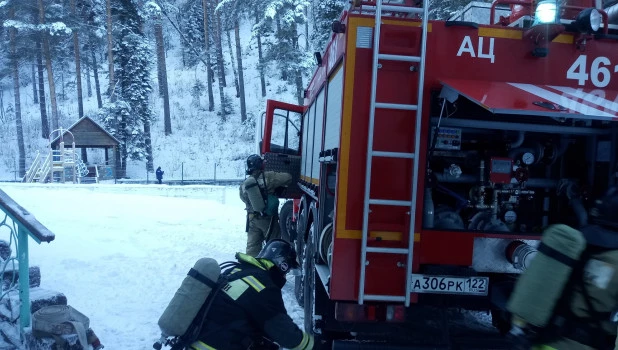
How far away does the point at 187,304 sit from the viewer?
257cm

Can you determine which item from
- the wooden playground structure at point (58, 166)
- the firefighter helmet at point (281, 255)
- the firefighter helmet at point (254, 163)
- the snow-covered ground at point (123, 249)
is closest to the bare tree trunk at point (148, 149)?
the wooden playground structure at point (58, 166)

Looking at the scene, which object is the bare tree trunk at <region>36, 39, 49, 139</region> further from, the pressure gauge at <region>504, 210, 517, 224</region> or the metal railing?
the pressure gauge at <region>504, 210, 517, 224</region>

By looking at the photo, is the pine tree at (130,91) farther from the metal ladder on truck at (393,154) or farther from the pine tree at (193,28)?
the metal ladder on truck at (393,154)

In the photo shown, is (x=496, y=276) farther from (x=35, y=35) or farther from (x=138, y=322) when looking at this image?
(x=35, y=35)

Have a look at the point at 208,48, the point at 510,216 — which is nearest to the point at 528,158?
the point at 510,216

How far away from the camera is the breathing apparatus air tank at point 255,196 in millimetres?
6484

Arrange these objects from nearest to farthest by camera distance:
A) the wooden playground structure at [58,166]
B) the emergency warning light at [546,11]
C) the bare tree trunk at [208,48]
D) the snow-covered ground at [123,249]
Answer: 1. the emergency warning light at [546,11]
2. the snow-covered ground at [123,249]
3. the wooden playground structure at [58,166]
4. the bare tree trunk at [208,48]

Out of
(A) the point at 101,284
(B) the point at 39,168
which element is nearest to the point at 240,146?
(B) the point at 39,168

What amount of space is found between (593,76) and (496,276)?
1610 mm

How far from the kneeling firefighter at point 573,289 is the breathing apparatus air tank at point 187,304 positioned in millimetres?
1510

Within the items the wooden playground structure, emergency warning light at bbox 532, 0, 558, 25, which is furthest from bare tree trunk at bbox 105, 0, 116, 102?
emergency warning light at bbox 532, 0, 558, 25

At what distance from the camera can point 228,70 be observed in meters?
45.7

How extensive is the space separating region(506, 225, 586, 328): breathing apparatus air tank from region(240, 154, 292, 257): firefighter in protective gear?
4.68 m

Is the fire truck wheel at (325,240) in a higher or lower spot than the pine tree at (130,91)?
lower
